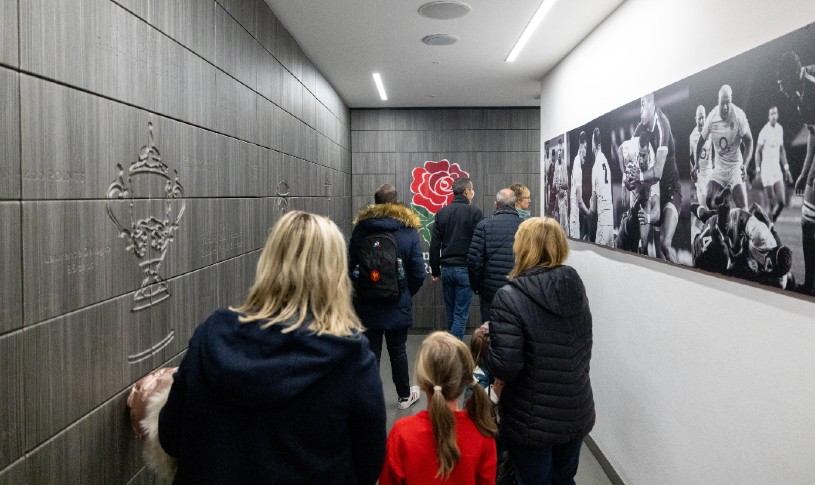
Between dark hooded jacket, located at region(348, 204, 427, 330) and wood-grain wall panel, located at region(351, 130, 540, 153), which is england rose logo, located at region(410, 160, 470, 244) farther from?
dark hooded jacket, located at region(348, 204, 427, 330)

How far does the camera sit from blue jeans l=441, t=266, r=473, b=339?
5098 millimetres

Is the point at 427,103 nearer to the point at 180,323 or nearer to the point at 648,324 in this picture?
the point at 648,324

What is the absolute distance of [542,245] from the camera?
2258mm

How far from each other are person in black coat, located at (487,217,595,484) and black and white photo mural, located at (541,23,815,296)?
1.96ft

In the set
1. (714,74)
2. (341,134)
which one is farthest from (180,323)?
(341,134)

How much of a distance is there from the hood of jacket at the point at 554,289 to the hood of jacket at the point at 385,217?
1691 millimetres

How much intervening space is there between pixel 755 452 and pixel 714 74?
1.39m

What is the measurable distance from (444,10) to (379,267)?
64.6 inches

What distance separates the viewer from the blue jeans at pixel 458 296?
5.10 metres

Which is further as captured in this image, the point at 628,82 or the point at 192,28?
the point at 628,82

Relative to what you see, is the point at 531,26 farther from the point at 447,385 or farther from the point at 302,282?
the point at 302,282

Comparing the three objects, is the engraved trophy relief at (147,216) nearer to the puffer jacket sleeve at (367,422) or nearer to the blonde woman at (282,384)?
the blonde woman at (282,384)

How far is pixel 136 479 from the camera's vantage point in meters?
1.91

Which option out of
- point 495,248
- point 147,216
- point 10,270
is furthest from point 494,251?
point 10,270
